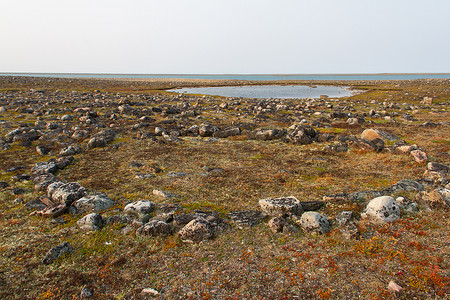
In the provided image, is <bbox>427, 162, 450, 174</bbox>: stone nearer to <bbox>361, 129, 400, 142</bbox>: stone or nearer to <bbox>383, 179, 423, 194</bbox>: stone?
<bbox>383, 179, 423, 194</bbox>: stone

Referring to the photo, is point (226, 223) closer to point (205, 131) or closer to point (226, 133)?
point (226, 133)

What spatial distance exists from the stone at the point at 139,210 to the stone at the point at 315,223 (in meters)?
7.04

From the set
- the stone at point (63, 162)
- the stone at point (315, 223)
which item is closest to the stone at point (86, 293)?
the stone at point (315, 223)

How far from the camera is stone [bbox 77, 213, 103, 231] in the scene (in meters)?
10.1

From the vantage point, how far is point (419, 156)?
57.0 feet

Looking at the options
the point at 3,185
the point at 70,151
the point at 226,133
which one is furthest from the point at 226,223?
the point at 226,133

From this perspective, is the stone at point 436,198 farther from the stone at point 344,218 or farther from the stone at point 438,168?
the stone at point 438,168

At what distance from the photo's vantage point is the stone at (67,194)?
38.8 ft

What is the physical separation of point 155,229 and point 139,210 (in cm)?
205

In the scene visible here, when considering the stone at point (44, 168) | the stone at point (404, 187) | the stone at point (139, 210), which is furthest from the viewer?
the stone at point (44, 168)

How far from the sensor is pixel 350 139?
22.7m

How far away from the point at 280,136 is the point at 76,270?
71.9 feet

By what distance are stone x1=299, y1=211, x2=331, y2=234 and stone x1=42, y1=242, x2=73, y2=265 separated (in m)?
9.23

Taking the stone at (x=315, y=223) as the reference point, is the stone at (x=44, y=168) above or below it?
above
